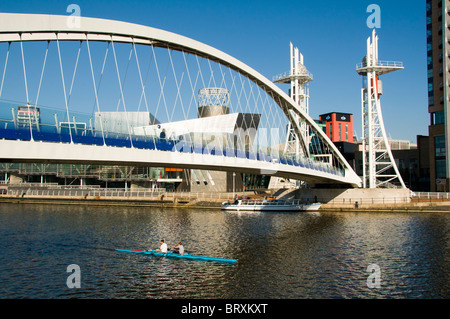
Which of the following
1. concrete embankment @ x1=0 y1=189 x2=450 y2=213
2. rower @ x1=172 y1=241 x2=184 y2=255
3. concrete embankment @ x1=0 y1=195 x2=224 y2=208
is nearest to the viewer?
rower @ x1=172 y1=241 x2=184 y2=255

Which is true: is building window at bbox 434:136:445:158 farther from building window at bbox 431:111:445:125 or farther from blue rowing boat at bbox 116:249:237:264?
blue rowing boat at bbox 116:249:237:264

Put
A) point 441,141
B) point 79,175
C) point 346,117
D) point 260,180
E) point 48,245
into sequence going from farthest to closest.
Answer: point 346,117 < point 260,180 < point 79,175 < point 441,141 < point 48,245

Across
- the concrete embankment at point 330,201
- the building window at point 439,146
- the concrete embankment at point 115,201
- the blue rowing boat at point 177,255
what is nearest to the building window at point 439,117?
the building window at point 439,146

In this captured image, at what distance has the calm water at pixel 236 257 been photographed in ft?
66.5

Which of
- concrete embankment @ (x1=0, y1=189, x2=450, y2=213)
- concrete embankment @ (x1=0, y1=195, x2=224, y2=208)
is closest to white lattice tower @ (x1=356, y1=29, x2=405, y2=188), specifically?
concrete embankment @ (x1=0, y1=189, x2=450, y2=213)

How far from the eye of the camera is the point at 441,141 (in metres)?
61.6

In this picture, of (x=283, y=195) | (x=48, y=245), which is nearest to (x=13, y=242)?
(x=48, y=245)

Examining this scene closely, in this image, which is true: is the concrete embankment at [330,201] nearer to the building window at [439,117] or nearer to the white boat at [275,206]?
the white boat at [275,206]

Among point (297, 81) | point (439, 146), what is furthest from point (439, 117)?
point (297, 81)

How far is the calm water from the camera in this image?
20.3 meters

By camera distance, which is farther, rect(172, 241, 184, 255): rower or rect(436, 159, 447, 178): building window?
rect(436, 159, 447, 178): building window

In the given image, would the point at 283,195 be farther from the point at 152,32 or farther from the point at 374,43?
the point at 152,32

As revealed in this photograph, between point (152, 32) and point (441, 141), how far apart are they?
51511 millimetres

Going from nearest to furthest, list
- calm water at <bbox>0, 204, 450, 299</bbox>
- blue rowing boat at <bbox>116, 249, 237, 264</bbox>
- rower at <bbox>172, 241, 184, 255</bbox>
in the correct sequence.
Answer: calm water at <bbox>0, 204, 450, 299</bbox>
blue rowing boat at <bbox>116, 249, 237, 264</bbox>
rower at <bbox>172, 241, 184, 255</bbox>
